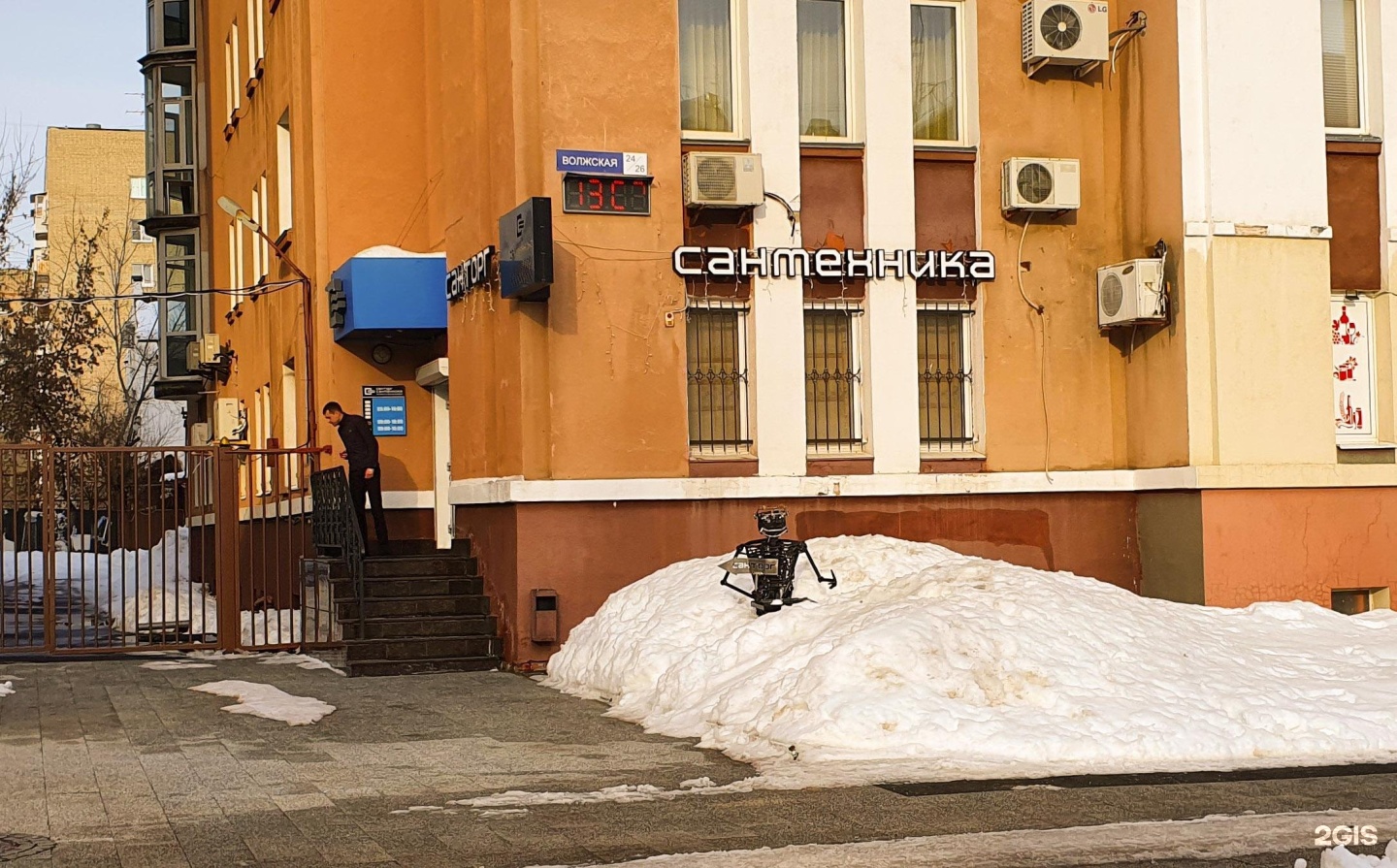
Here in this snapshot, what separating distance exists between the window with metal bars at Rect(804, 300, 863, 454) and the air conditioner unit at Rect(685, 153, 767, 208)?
143 cm

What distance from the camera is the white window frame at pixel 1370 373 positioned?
17734 millimetres

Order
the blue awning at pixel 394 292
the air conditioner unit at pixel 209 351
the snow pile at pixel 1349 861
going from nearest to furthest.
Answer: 1. the snow pile at pixel 1349 861
2. the blue awning at pixel 394 292
3. the air conditioner unit at pixel 209 351

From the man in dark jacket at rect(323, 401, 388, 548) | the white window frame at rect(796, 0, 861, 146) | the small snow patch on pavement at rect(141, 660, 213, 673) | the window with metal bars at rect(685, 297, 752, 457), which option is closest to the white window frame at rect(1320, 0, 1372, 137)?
the white window frame at rect(796, 0, 861, 146)

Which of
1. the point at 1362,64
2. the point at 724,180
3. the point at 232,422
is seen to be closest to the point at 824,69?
the point at 724,180

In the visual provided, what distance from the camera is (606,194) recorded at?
16656 millimetres

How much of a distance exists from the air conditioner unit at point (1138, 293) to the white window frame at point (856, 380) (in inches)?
99.4

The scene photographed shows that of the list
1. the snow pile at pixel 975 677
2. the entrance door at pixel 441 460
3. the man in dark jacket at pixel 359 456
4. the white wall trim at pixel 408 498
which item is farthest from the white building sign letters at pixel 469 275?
the snow pile at pixel 975 677

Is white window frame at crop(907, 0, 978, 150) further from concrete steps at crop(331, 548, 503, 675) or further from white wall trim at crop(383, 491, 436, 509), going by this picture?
white wall trim at crop(383, 491, 436, 509)

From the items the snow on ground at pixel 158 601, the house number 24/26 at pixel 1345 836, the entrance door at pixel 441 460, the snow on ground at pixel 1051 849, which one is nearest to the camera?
the snow on ground at pixel 1051 849

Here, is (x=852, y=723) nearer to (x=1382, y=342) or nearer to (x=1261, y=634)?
(x=1261, y=634)

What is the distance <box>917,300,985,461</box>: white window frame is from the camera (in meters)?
17.7

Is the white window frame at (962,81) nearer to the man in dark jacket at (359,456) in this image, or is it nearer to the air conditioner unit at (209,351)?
the man in dark jacket at (359,456)

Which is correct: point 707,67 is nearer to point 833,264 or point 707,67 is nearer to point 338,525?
point 833,264

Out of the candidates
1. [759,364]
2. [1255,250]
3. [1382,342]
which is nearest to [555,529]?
[759,364]
